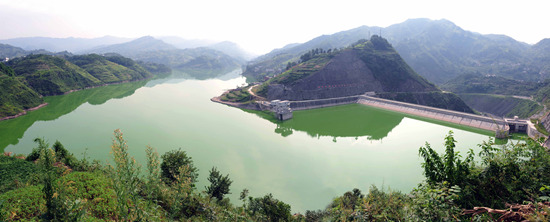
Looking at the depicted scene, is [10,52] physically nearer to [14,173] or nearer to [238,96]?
[238,96]

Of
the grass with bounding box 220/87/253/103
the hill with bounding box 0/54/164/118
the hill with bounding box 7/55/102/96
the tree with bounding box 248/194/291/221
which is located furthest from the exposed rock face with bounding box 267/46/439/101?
the hill with bounding box 7/55/102/96

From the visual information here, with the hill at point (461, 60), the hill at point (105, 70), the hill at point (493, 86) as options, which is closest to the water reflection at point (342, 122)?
the hill at point (493, 86)

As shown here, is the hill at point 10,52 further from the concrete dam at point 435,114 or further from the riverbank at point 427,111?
the concrete dam at point 435,114

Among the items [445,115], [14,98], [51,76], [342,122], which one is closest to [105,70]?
[51,76]

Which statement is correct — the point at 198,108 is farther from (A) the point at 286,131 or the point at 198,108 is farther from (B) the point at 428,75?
(B) the point at 428,75

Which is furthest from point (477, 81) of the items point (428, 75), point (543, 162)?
point (543, 162)

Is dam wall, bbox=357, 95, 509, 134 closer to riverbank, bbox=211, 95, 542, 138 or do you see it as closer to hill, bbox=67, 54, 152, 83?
riverbank, bbox=211, 95, 542, 138

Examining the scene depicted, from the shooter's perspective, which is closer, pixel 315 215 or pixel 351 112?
pixel 315 215
